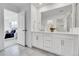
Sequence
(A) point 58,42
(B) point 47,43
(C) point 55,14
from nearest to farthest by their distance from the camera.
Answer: (A) point 58,42 < (B) point 47,43 < (C) point 55,14

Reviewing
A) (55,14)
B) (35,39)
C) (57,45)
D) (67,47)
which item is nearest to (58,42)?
(57,45)

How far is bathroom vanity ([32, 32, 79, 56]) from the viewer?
1550 mm

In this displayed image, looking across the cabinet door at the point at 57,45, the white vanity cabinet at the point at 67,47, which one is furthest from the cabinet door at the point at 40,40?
the white vanity cabinet at the point at 67,47

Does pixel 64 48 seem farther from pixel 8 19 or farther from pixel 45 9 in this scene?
pixel 8 19

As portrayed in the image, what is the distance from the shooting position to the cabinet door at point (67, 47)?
1600mm

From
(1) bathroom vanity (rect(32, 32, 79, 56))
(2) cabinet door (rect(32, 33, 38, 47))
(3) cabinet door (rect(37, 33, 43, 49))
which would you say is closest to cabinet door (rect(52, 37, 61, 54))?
(1) bathroom vanity (rect(32, 32, 79, 56))

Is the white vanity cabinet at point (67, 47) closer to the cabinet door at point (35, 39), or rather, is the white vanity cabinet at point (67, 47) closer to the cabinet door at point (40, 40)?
the cabinet door at point (40, 40)

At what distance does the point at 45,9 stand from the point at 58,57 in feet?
4.88

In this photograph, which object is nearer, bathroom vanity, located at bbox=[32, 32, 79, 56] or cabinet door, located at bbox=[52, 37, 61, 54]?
bathroom vanity, located at bbox=[32, 32, 79, 56]

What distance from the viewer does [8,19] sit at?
2.51m

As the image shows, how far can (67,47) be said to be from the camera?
1.66 meters

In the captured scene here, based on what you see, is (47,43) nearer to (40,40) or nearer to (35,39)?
(40,40)

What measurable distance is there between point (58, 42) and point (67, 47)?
244 millimetres

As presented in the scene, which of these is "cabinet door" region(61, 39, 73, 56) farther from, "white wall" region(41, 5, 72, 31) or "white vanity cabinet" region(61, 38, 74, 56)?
"white wall" region(41, 5, 72, 31)
